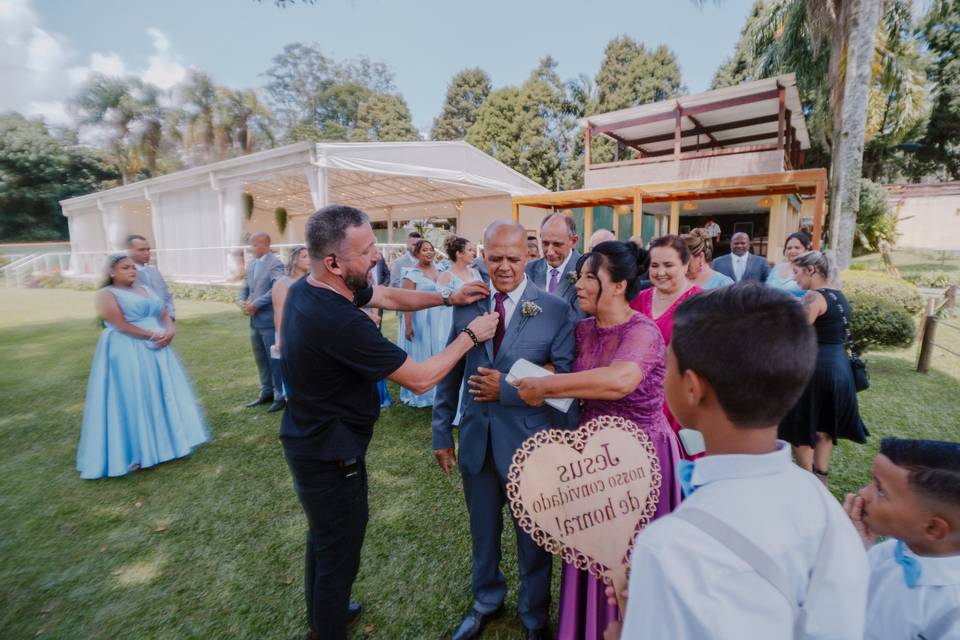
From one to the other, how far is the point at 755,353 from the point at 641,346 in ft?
3.58

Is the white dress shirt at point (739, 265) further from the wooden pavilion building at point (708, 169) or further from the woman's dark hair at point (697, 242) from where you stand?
the wooden pavilion building at point (708, 169)

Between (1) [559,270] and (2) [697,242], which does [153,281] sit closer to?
(1) [559,270]

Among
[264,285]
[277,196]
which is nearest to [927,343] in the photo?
[264,285]

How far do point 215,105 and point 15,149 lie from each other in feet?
48.8

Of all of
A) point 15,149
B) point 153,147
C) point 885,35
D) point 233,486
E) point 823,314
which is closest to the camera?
point 823,314

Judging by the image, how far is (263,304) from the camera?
19.8 ft

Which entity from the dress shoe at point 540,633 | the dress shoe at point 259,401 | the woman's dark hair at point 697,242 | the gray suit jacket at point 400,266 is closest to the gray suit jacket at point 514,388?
the dress shoe at point 540,633

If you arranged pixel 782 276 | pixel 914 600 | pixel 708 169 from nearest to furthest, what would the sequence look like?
pixel 914 600 < pixel 782 276 < pixel 708 169

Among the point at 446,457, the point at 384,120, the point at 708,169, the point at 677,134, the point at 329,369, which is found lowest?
the point at 446,457

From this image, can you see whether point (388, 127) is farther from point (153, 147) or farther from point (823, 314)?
point (823, 314)

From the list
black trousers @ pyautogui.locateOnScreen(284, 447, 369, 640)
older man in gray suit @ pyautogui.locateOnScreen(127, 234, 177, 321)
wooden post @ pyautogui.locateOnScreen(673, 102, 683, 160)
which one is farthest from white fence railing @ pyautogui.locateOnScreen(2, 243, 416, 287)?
black trousers @ pyautogui.locateOnScreen(284, 447, 369, 640)

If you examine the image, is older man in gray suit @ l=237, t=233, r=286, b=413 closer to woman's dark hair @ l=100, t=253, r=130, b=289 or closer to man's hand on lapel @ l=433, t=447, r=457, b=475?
woman's dark hair @ l=100, t=253, r=130, b=289

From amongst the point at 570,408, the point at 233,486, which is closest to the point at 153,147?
the point at 233,486

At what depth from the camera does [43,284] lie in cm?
2531
